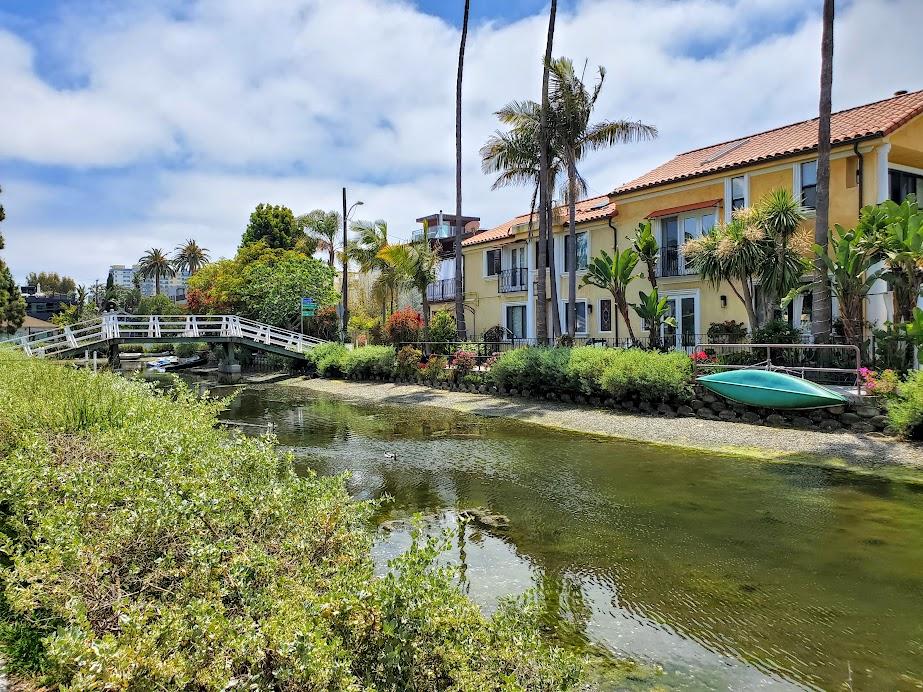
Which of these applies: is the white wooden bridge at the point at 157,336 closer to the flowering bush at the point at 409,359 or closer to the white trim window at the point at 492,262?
the flowering bush at the point at 409,359

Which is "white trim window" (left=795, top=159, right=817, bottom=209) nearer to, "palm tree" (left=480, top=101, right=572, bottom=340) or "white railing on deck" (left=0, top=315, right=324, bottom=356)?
"palm tree" (left=480, top=101, right=572, bottom=340)

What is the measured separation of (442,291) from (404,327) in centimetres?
1116

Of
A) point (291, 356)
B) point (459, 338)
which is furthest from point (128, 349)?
point (459, 338)

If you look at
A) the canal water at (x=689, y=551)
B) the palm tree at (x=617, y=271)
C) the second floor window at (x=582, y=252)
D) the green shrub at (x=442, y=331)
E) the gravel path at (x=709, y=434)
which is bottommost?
Result: the canal water at (x=689, y=551)

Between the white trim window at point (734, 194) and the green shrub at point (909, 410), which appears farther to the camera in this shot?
the white trim window at point (734, 194)

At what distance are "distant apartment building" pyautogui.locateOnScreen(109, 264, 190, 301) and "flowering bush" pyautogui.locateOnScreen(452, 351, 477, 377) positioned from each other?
7256 cm

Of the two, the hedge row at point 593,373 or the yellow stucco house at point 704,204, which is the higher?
the yellow stucco house at point 704,204

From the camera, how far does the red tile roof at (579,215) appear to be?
94.2 feet

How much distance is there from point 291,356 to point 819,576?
102 feet

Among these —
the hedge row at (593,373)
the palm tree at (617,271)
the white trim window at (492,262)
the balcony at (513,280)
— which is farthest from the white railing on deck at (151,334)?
the palm tree at (617,271)

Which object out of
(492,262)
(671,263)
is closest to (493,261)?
(492,262)

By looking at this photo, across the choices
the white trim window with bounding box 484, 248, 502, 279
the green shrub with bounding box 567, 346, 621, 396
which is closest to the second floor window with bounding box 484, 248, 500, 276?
the white trim window with bounding box 484, 248, 502, 279

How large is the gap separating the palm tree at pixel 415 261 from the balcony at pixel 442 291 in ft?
21.4

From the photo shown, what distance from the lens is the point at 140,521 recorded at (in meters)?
4.25
